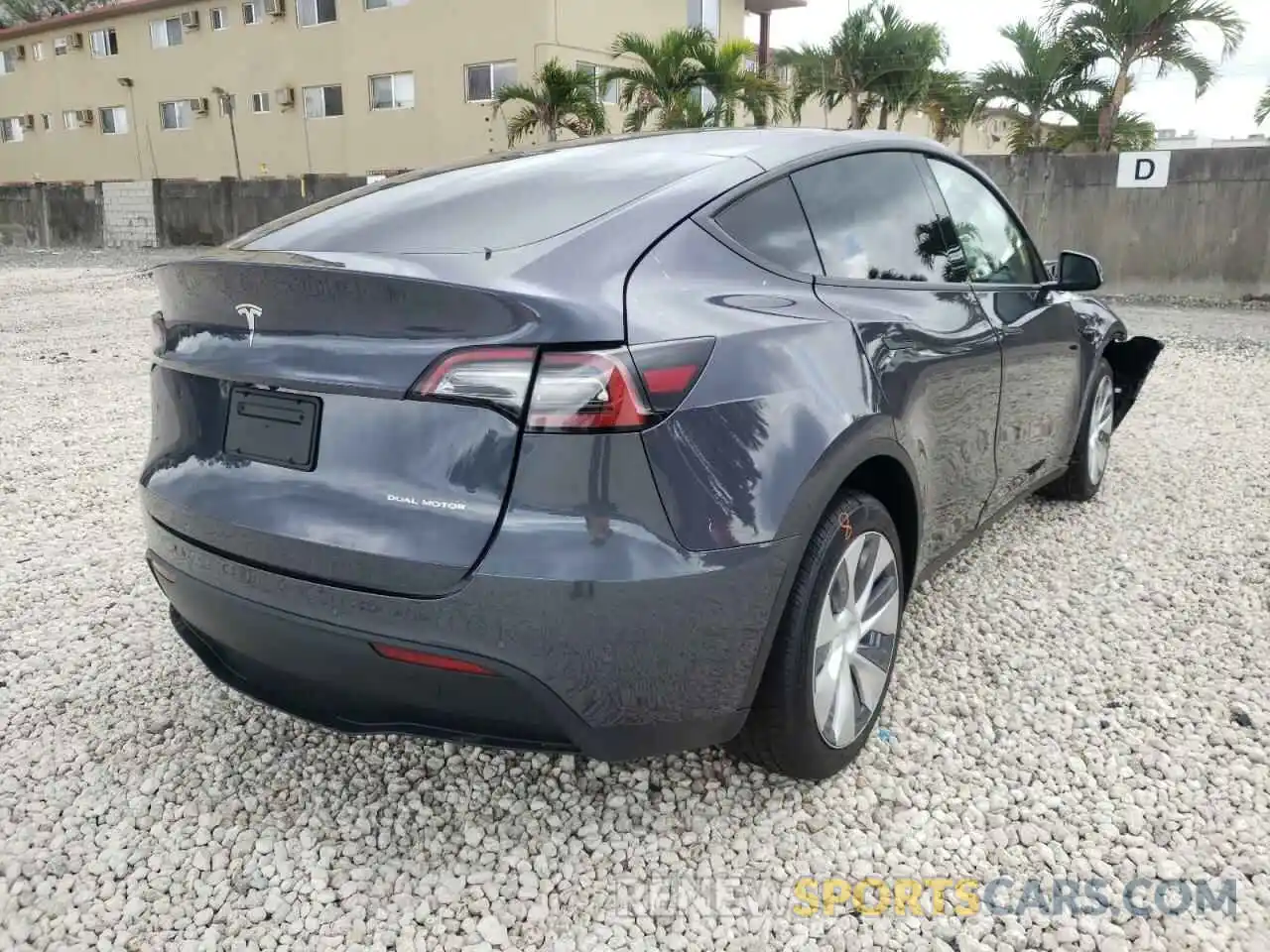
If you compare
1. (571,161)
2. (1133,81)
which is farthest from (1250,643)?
(1133,81)

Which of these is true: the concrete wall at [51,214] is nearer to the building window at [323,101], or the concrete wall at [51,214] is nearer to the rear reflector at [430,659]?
the building window at [323,101]

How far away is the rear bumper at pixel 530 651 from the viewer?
1.85 meters

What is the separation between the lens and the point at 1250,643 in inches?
128

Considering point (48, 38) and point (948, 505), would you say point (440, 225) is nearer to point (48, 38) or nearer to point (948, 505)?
point (948, 505)

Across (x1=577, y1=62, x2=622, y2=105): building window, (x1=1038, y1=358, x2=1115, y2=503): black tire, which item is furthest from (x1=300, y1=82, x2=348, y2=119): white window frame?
(x1=1038, y1=358, x2=1115, y2=503): black tire

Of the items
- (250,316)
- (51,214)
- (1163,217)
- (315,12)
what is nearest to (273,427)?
(250,316)

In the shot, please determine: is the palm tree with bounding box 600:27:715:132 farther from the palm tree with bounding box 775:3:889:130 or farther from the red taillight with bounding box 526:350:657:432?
the red taillight with bounding box 526:350:657:432

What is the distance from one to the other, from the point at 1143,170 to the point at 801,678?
522 inches

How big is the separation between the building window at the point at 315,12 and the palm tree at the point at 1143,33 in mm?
18754

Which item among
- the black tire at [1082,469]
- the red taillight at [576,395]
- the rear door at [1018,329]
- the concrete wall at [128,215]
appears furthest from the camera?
the concrete wall at [128,215]

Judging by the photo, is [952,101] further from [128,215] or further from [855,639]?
[128,215]

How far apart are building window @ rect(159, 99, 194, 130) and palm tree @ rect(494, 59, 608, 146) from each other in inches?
606

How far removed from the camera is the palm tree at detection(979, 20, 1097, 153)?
15.3m

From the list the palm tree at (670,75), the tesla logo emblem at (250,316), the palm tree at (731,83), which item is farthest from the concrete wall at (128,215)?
the tesla logo emblem at (250,316)
